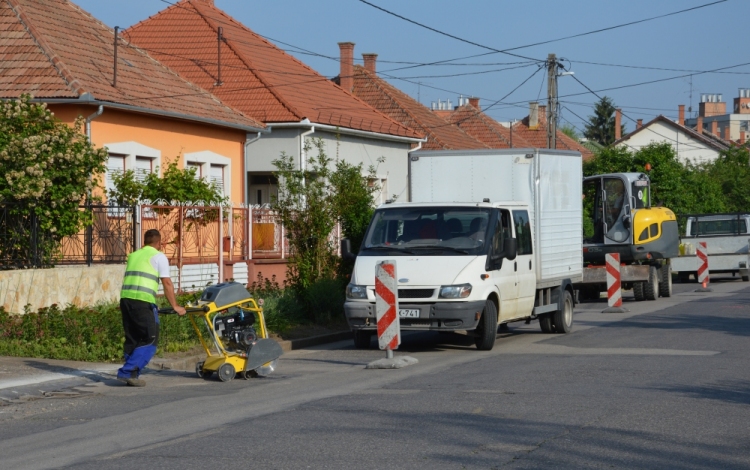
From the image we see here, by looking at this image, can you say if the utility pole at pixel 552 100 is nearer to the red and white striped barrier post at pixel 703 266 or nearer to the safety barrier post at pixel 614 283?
the red and white striped barrier post at pixel 703 266

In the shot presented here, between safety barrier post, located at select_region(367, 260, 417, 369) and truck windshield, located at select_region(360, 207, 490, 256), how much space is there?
135 cm

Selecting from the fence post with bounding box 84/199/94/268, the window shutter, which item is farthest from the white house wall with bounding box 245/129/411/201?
the fence post with bounding box 84/199/94/268

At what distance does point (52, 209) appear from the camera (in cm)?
1717

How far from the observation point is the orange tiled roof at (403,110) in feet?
152

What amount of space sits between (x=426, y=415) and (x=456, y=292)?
4.90 m

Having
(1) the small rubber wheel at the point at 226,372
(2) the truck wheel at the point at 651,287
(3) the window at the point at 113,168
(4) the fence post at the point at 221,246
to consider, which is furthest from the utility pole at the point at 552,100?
(1) the small rubber wheel at the point at 226,372

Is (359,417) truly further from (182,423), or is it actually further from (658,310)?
(658,310)

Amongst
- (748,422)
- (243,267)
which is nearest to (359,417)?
(748,422)

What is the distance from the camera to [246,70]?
109 feet

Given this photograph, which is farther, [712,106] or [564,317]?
[712,106]

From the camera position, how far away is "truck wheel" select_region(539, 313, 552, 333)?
17.4 m

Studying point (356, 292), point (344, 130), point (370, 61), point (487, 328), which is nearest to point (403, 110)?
point (370, 61)

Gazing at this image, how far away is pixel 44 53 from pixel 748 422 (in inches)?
684

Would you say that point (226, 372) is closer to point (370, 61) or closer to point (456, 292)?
point (456, 292)
